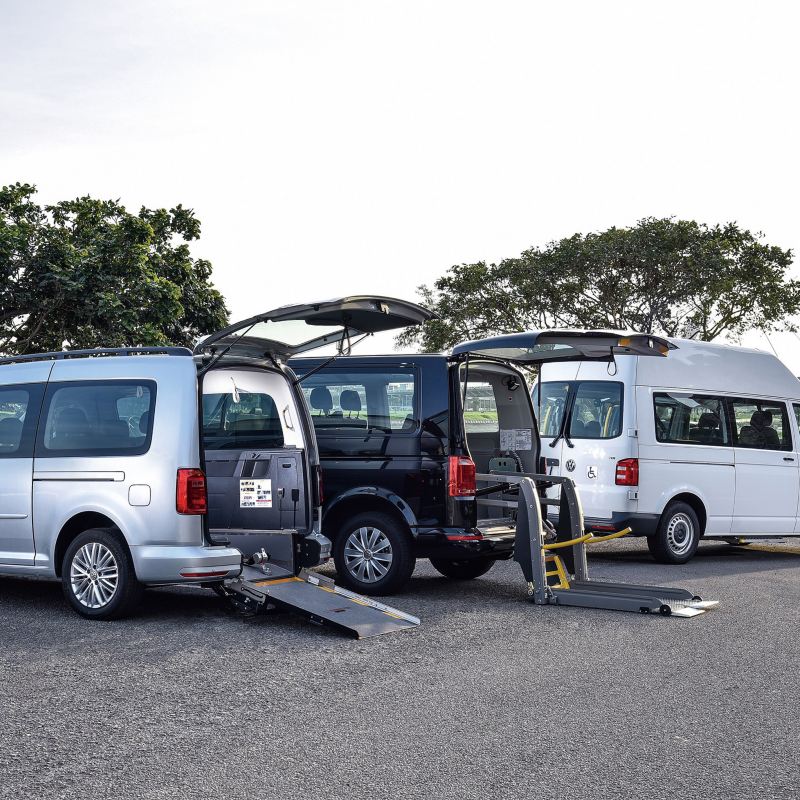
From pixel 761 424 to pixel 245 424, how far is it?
23.5 feet

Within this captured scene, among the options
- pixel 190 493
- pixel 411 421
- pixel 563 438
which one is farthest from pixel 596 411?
pixel 190 493

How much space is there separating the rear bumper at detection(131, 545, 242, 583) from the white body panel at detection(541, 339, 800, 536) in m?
5.48

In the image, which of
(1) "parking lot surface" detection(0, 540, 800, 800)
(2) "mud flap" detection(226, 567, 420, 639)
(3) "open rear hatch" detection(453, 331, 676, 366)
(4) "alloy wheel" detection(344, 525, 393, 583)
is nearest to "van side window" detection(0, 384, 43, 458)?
(1) "parking lot surface" detection(0, 540, 800, 800)

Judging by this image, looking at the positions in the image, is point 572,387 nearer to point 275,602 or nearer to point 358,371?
point 358,371

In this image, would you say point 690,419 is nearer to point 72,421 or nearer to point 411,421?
point 411,421

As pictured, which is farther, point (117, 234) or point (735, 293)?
point (735, 293)

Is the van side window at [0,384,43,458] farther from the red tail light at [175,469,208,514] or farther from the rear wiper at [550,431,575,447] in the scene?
the rear wiper at [550,431,575,447]

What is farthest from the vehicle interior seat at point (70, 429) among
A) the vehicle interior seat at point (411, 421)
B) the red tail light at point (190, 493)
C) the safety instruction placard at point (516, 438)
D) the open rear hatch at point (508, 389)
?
the safety instruction placard at point (516, 438)

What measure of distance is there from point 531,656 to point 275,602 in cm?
197

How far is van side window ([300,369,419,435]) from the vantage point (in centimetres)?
908

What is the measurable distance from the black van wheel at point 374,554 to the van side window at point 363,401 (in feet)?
2.67

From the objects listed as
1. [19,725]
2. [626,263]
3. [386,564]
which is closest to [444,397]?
[386,564]

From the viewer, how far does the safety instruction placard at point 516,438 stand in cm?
995

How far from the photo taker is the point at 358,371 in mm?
9344
